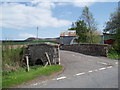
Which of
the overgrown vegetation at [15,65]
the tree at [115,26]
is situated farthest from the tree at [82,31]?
the overgrown vegetation at [15,65]

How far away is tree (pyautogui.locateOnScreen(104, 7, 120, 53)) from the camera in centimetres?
2200

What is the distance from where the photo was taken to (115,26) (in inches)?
927

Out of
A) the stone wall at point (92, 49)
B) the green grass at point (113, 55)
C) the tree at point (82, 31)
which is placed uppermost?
the tree at point (82, 31)

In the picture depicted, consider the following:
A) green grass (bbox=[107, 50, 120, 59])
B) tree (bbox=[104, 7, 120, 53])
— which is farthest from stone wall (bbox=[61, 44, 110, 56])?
tree (bbox=[104, 7, 120, 53])

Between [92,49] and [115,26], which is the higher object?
[115,26]

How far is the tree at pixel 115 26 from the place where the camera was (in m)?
A: 22.0

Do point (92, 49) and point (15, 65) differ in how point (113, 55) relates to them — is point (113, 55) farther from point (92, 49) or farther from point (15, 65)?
point (15, 65)

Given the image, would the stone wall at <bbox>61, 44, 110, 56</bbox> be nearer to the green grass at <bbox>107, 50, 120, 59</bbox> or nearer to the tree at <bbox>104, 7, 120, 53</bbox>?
the green grass at <bbox>107, 50, 120, 59</bbox>

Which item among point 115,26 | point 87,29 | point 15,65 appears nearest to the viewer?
point 15,65

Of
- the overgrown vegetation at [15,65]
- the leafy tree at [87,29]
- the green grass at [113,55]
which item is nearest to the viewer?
the overgrown vegetation at [15,65]

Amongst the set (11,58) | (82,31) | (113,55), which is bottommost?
(113,55)

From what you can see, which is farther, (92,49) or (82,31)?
(82,31)

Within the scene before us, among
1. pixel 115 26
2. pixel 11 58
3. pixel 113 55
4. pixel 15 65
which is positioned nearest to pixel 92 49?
pixel 113 55

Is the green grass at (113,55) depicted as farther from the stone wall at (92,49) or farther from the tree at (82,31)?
the tree at (82,31)
